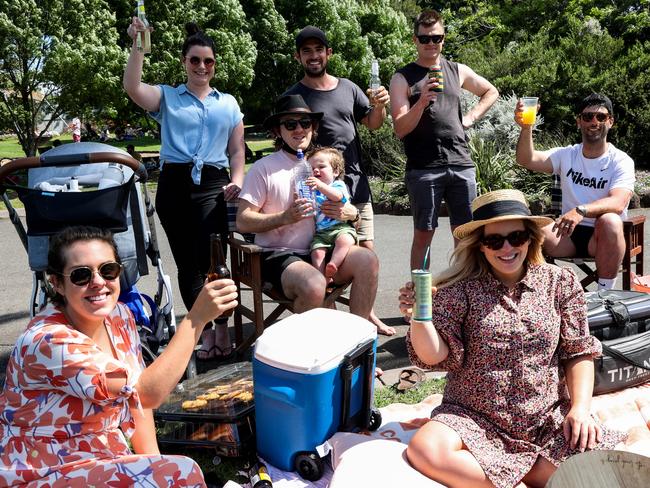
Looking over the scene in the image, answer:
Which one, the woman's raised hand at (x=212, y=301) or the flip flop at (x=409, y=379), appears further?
the flip flop at (x=409, y=379)

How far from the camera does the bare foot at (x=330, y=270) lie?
14.0 feet

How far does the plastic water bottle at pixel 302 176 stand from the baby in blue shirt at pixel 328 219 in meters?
0.04

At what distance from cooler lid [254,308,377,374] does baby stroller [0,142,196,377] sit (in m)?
0.79

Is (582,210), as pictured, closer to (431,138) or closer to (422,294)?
(431,138)

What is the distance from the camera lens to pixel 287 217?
426cm

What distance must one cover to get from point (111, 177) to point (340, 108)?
1.71 meters

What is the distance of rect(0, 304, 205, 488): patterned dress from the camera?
216 centimetres

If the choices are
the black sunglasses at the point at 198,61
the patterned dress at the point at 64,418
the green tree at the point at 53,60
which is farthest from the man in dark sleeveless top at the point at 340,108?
the green tree at the point at 53,60

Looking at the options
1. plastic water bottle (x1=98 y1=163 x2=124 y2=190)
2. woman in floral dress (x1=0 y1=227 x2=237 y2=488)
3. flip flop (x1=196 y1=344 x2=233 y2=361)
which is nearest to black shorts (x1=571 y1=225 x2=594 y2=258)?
flip flop (x1=196 y1=344 x2=233 y2=361)

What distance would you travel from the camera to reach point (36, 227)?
11.9 feet

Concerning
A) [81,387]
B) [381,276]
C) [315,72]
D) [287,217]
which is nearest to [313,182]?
[287,217]

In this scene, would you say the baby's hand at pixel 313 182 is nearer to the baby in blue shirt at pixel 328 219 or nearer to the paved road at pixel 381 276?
the baby in blue shirt at pixel 328 219

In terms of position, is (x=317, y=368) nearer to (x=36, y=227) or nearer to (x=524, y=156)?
(x=36, y=227)

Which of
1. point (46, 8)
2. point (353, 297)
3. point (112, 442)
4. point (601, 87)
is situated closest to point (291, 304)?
point (353, 297)
